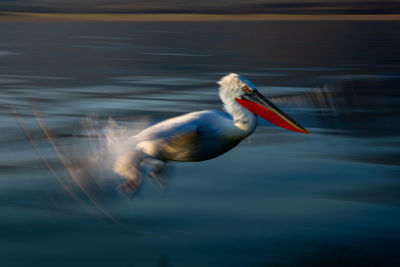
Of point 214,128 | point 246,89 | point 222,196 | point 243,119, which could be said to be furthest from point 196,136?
point 222,196

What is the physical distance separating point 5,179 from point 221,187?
2.39 metres

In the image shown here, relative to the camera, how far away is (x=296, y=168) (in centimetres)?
923

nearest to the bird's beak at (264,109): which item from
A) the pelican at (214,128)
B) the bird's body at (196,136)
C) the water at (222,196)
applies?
the pelican at (214,128)

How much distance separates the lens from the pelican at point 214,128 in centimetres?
681

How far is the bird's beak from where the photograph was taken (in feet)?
22.5

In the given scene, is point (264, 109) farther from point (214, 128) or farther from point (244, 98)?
point (214, 128)

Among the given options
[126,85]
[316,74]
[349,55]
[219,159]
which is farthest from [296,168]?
[349,55]

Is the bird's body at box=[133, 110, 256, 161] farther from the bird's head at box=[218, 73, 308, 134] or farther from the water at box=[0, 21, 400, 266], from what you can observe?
the water at box=[0, 21, 400, 266]

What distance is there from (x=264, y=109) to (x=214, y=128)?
476mm

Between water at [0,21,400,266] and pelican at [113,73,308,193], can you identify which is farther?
pelican at [113,73,308,193]

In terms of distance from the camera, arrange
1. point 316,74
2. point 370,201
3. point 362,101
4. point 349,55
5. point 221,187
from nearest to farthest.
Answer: point 370,201 → point 221,187 → point 362,101 → point 316,74 → point 349,55

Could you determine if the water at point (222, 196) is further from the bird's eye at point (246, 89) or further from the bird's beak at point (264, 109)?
the bird's eye at point (246, 89)

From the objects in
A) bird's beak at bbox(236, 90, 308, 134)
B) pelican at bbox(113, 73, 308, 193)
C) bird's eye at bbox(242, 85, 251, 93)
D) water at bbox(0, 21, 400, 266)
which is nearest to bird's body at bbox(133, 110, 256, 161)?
pelican at bbox(113, 73, 308, 193)

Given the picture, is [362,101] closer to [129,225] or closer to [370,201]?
[370,201]
